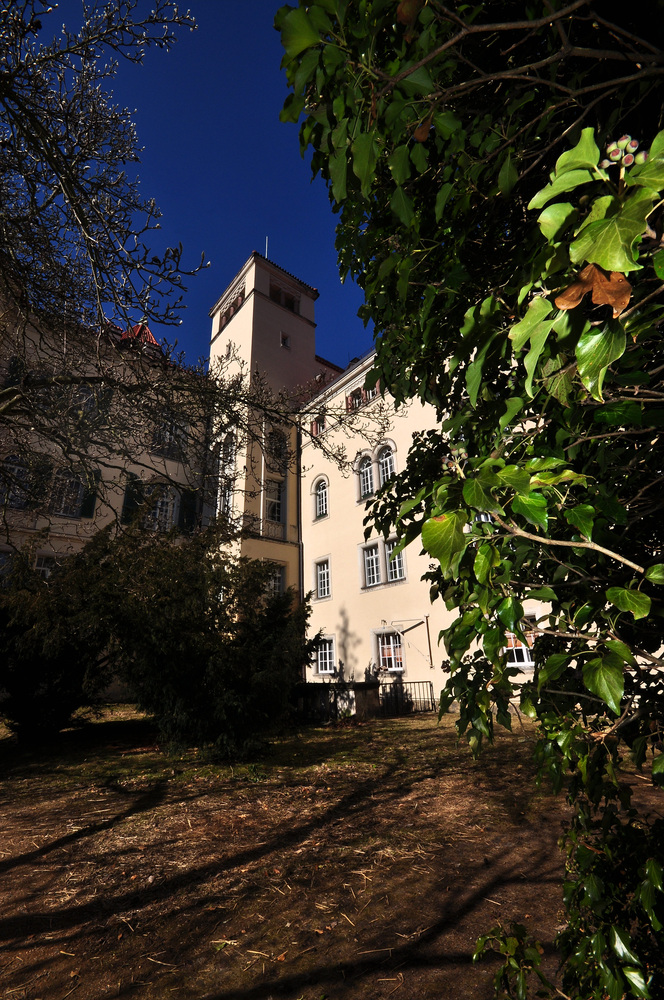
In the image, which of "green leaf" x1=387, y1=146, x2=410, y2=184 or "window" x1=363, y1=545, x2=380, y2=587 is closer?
"green leaf" x1=387, y1=146, x2=410, y2=184

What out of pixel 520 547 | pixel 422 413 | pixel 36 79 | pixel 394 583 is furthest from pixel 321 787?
pixel 422 413

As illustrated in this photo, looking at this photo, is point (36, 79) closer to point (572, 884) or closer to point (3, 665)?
point (572, 884)

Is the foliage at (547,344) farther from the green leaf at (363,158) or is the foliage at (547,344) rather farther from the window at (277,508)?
the window at (277,508)

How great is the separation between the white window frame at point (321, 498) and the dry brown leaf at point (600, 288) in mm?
19902

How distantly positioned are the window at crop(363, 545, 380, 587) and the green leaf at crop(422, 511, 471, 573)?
16.9 metres

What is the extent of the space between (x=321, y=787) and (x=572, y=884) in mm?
5426

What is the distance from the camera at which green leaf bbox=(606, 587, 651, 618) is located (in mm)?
1004

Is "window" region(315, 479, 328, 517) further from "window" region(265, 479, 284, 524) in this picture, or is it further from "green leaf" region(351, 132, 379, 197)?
"green leaf" region(351, 132, 379, 197)

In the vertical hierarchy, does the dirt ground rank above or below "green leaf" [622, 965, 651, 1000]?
below

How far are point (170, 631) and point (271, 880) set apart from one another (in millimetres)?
3887

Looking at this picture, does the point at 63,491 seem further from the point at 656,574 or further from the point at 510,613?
the point at 656,574

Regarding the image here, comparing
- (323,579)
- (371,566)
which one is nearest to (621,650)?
(371,566)

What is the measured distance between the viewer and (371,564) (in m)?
18.3

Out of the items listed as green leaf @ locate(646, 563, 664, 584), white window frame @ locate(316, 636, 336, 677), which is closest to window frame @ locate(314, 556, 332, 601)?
white window frame @ locate(316, 636, 336, 677)
